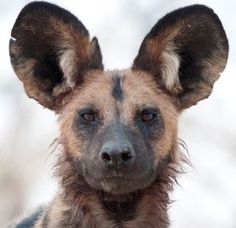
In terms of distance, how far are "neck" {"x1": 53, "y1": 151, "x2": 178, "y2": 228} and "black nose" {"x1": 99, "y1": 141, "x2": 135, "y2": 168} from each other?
0.41 m

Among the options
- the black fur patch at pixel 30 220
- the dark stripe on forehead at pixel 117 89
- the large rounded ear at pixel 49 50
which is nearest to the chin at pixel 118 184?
the dark stripe on forehead at pixel 117 89

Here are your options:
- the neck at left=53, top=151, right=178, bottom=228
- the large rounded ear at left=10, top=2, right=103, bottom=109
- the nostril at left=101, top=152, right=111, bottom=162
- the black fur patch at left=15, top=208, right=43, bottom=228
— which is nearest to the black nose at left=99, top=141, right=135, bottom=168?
the nostril at left=101, top=152, right=111, bottom=162

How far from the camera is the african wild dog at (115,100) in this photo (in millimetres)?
8156

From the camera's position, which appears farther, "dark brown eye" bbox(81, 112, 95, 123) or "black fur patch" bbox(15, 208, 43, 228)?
"black fur patch" bbox(15, 208, 43, 228)

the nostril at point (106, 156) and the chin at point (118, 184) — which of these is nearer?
the nostril at point (106, 156)

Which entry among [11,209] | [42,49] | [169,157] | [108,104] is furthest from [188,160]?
[11,209]

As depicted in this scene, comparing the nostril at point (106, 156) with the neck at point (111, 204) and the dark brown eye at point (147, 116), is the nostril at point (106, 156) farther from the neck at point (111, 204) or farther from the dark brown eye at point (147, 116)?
the dark brown eye at point (147, 116)

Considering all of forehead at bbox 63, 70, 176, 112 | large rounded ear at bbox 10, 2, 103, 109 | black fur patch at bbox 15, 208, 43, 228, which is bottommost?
black fur patch at bbox 15, 208, 43, 228

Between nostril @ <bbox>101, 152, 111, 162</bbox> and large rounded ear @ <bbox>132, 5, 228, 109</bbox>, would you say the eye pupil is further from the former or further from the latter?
large rounded ear @ <bbox>132, 5, 228, 109</bbox>

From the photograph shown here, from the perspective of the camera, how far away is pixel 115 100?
844 centimetres

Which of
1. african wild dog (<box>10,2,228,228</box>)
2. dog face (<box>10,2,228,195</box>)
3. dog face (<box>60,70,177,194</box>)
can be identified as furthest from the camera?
dog face (<box>10,2,228,195</box>)

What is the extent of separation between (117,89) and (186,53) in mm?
770

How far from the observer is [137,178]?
8086 millimetres

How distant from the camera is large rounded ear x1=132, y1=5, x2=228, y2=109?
8.74 metres
